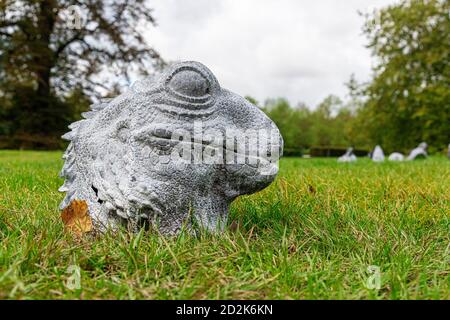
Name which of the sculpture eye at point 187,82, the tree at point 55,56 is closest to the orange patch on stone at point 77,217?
the sculpture eye at point 187,82

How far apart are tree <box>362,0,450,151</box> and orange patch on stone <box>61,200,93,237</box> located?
854 inches

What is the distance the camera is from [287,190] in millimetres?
4066

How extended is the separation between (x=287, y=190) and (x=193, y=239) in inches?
73.7

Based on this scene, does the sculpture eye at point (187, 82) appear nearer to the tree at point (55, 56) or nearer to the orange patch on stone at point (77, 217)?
the orange patch on stone at point (77, 217)

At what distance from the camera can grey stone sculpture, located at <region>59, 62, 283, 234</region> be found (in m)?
2.34

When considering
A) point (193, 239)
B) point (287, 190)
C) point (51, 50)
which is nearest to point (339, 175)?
point (287, 190)

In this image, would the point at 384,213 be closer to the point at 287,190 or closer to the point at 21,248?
the point at 287,190

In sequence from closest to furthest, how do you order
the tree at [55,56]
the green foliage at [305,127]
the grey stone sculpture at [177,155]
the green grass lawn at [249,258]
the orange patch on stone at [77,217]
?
1. the green grass lawn at [249,258]
2. the grey stone sculpture at [177,155]
3. the orange patch on stone at [77,217]
4. the tree at [55,56]
5. the green foliage at [305,127]

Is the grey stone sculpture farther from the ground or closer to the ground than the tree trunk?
closer to the ground

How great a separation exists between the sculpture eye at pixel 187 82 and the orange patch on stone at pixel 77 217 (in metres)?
0.86

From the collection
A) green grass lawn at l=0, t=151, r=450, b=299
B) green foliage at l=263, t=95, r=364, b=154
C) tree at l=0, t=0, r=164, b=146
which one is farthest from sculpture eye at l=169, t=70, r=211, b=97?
green foliage at l=263, t=95, r=364, b=154

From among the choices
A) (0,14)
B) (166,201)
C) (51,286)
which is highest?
(0,14)

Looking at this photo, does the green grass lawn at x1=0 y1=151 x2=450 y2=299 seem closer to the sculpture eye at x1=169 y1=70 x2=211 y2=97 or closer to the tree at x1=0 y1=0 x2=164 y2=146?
the sculpture eye at x1=169 y1=70 x2=211 y2=97

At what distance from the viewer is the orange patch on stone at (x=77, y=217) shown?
245cm
